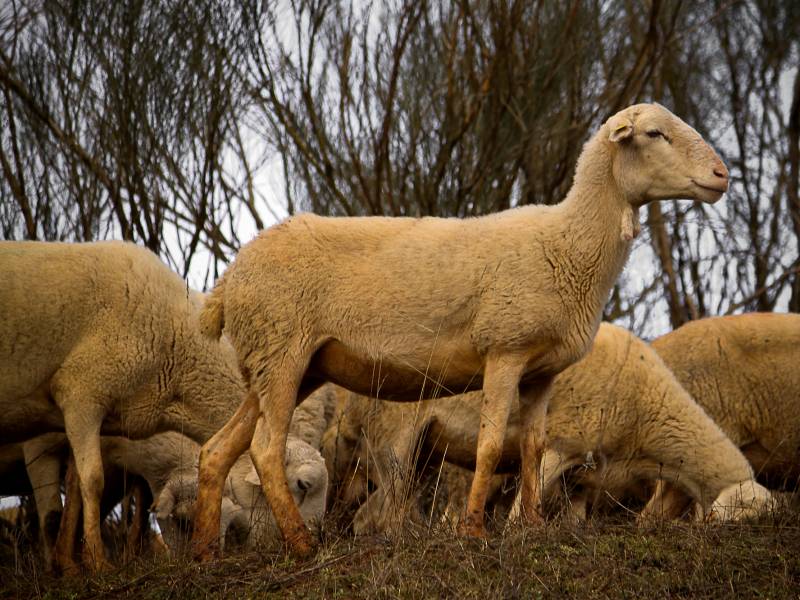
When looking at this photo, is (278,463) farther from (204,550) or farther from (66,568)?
(66,568)

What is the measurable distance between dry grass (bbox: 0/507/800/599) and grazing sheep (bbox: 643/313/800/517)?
3893mm

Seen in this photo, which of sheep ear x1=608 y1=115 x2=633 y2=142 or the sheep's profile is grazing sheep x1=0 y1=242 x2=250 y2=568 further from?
sheep ear x1=608 y1=115 x2=633 y2=142

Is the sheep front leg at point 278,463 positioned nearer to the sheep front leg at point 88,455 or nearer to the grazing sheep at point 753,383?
the sheep front leg at point 88,455

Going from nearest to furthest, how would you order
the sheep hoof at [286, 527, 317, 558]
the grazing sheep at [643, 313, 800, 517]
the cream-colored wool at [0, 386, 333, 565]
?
the sheep hoof at [286, 527, 317, 558]
the cream-colored wool at [0, 386, 333, 565]
the grazing sheep at [643, 313, 800, 517]

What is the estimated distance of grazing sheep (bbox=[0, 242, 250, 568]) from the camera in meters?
7.81

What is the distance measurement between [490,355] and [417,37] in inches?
274

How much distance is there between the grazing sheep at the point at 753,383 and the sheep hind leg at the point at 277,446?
453 centimetres

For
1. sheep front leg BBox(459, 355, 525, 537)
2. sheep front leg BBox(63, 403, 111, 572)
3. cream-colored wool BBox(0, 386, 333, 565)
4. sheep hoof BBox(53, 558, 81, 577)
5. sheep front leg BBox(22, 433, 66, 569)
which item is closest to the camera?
sheep front leg BBox(459, 355, 525, 537)

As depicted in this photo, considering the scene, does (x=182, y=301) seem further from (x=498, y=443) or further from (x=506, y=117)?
(x=506, y=117)

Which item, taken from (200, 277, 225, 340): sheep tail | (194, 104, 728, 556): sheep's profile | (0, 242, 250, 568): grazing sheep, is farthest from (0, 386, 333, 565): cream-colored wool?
(194, 104, 728, 556): sheep's profile

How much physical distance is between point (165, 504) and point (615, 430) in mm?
3130

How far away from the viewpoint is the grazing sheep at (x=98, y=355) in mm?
7809

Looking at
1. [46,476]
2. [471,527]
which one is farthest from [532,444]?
[46,476]

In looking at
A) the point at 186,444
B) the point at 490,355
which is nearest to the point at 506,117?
the point at 186,444
